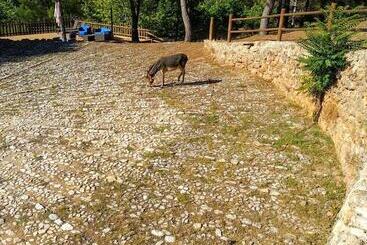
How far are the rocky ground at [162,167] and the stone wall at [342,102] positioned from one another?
595 mm

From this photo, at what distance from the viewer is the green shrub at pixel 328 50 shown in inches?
474

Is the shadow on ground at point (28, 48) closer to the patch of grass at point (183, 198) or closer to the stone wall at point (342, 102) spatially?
the stone wall at point (342, 102)

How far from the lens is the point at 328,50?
40.2ft

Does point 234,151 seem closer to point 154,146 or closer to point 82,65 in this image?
point 154,146

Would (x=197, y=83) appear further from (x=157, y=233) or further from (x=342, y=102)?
(x=157, y=233)

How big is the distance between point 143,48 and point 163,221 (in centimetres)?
2063

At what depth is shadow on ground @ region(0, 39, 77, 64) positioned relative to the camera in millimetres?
25203

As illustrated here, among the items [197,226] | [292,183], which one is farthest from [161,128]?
[197,226]

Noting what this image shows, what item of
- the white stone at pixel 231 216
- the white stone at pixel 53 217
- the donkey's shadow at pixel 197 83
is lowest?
the white stone at pixel 53 217

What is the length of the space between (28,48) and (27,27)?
49.4 ft

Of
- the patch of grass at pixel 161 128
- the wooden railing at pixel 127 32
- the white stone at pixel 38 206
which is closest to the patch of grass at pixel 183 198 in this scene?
the white stone at pixel 38 206

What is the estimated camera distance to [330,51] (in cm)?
1218

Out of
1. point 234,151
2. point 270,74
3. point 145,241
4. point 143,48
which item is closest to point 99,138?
point 234,151

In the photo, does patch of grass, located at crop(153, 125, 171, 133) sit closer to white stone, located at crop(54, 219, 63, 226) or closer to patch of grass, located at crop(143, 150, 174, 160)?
patch of grass, located at crop(143, 150, 174, 160)
